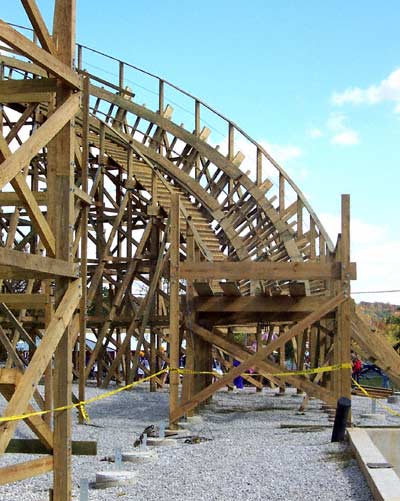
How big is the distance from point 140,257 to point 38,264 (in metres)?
15.1

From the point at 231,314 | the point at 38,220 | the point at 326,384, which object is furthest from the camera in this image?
the point at 326,384

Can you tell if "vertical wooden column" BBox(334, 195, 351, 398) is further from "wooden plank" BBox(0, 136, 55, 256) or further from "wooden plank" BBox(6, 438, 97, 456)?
"wooden plank" BBox(0, 136, 55, 256)

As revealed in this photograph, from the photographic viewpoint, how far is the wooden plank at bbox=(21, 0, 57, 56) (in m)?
5.62

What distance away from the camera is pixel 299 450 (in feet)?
33.0

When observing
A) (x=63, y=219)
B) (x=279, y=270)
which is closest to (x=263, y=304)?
(x=279, y=270)

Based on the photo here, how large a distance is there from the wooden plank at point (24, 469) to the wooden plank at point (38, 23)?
2742 millimetres

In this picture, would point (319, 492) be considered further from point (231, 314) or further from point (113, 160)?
point (113, 160)

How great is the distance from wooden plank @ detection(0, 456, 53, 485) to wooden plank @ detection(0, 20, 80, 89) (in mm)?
2533

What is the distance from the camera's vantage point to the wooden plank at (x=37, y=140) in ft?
17.0

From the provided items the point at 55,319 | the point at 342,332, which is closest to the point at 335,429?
the point at 342,332

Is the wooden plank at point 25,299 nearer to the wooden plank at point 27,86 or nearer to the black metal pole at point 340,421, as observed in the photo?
the wooden plank at point 27,86

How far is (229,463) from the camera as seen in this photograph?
9188 millimetres

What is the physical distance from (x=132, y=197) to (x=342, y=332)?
11.7 meters

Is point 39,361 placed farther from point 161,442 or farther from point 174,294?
point 174,294
